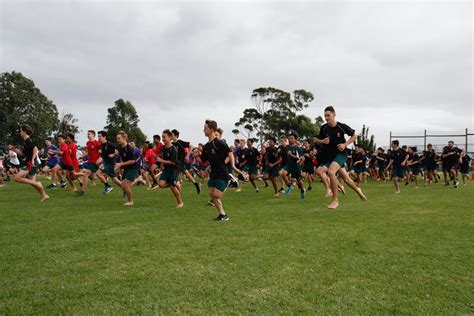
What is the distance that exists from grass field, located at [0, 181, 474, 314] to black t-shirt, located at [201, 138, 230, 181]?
93 cm

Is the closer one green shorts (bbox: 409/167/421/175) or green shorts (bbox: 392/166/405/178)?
green shorts (bbox: 392/166/405/178)

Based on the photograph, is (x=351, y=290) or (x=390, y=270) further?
(x=390, y=270)

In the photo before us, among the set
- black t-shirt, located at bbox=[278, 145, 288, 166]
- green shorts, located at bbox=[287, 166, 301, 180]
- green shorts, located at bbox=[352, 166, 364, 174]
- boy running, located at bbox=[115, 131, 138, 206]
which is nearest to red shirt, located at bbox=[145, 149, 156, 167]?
boy running, located at bbox=[115, 131, 138, 206]

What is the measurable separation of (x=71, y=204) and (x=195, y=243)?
6040 millimetres

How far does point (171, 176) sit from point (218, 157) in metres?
2.40

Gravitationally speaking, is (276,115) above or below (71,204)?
above

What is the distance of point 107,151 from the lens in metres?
12.2

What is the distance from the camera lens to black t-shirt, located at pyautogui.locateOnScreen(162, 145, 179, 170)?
939cm

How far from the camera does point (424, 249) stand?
187 inches

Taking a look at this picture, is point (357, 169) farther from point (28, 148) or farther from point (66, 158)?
point (28, 148)

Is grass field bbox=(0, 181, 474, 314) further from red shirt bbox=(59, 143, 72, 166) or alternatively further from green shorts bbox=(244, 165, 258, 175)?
green shorts bbox=(244, 165, 258, 175)

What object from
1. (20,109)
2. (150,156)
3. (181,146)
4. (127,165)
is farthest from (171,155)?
(20,109)

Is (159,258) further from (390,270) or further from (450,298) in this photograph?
(450,298)

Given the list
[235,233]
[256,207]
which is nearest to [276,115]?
[256,207]
